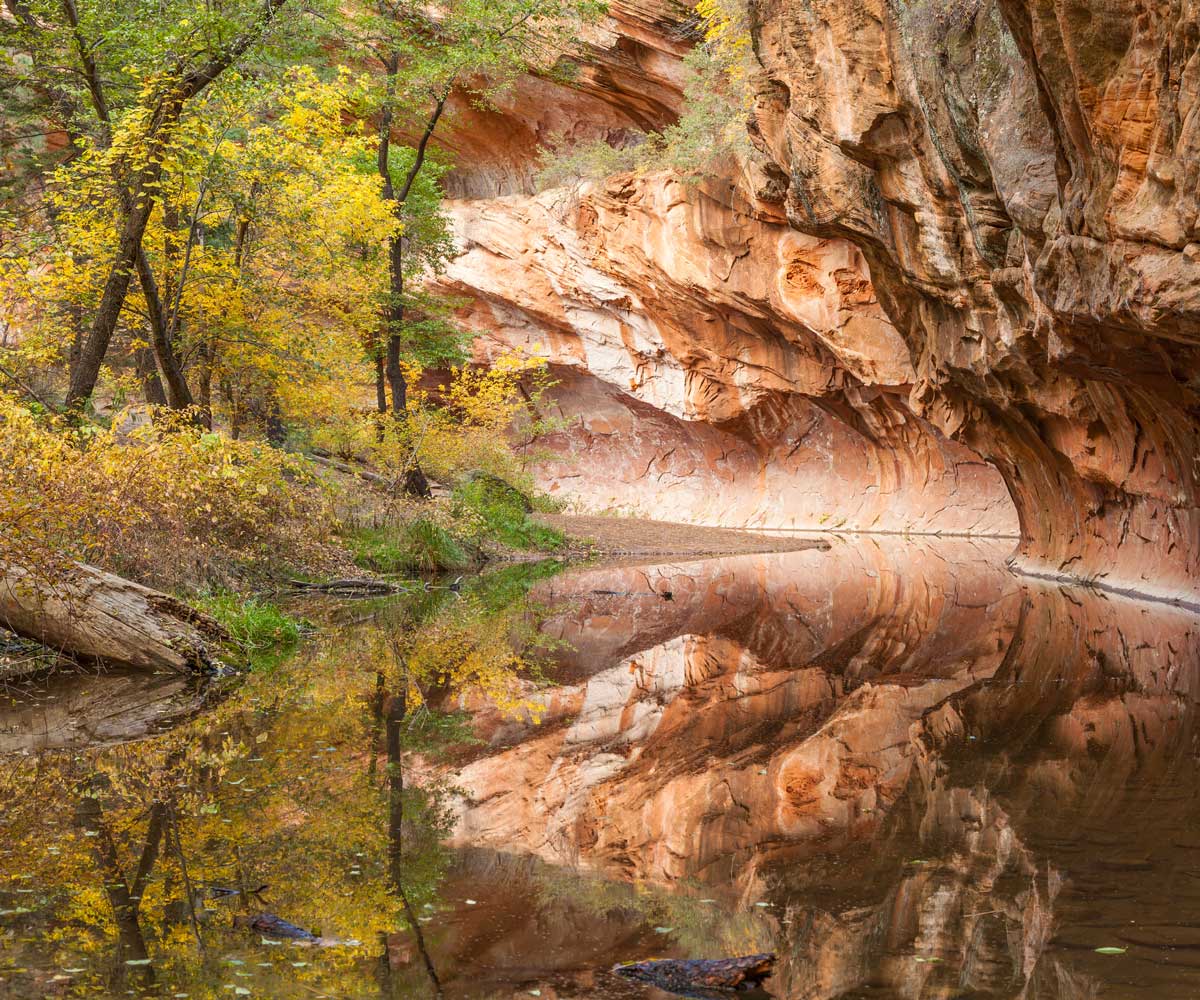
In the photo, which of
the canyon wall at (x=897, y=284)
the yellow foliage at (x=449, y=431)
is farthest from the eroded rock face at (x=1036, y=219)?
the yellow foliage at (x=449, y=431)

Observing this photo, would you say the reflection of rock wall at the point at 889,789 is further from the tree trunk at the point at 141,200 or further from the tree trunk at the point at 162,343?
the tree trunk at the point at 141,200

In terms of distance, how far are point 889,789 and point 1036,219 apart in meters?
9.82

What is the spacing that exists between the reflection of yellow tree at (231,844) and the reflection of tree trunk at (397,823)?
0.05ft

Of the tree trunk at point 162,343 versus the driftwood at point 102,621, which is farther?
the tree trunk at point 162,343

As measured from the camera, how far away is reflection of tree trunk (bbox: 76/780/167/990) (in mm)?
4199

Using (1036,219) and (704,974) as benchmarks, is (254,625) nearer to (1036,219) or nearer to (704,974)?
(704,974)

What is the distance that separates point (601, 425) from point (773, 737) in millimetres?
38159

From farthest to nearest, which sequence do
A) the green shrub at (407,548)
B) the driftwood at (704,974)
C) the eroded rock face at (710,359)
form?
the eroded rock face at (710,359) → the green shrub at (407,548) → the driftwood at (704,974)

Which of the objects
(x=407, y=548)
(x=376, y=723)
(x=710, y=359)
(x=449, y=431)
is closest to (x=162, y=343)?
(x=407, y=548)

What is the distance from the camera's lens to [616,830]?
237 inches

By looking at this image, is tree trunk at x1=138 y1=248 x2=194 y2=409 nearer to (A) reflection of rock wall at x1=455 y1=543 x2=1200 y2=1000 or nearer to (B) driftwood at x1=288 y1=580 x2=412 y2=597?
(B) driftwood at x1=288 y1=580 x2=412 y2=597

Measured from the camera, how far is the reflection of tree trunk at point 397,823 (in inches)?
169

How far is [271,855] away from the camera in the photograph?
17.9 ft

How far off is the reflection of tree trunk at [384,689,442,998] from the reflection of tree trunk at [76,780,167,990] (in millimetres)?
938
